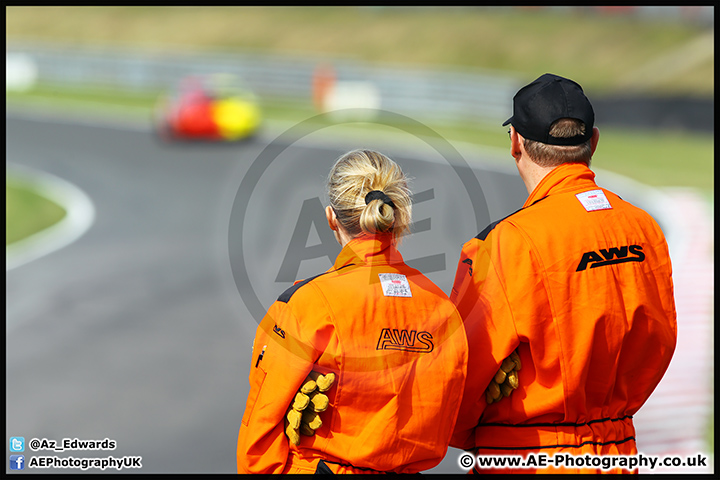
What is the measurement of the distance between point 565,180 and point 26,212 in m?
13.5

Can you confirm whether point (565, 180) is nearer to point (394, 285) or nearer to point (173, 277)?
point (394, 285)

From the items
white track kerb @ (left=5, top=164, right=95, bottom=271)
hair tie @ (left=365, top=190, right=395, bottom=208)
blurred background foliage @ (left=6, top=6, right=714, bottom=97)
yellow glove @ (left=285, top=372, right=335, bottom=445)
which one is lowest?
yellow glove @ (left=285, top=372, right=335, bottom=445)

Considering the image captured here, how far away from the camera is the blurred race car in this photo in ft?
64.6

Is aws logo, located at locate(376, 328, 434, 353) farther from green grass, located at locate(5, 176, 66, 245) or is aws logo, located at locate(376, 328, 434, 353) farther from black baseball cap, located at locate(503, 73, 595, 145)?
green grass, located at locate(5, 176, 66, 245)

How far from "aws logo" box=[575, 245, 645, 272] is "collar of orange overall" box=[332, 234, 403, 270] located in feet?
2.29

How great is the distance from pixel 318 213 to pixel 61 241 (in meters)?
10.3

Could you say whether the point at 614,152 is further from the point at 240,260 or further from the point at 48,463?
the point at 48,463

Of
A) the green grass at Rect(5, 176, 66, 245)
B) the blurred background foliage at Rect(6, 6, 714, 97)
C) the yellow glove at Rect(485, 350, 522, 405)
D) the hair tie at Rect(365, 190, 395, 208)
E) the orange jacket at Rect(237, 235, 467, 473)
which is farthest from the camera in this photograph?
the blurred background foliage at Rect(6, 6, 714, 97)

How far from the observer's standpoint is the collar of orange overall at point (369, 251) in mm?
2629

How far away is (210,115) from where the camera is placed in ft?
65.6

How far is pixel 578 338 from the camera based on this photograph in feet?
8.79

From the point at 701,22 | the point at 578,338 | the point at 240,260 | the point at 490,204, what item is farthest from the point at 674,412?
the point at 701,22

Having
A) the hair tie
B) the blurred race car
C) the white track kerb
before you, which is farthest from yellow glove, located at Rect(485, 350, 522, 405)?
the blurred race car

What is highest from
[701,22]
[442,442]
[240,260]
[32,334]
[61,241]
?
[701,22]
